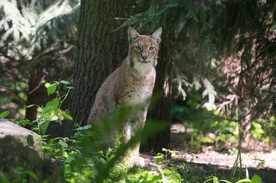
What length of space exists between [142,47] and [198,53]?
1.12 m

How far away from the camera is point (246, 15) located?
5445 mm

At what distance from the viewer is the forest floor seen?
20.9ft

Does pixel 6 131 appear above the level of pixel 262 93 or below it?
below

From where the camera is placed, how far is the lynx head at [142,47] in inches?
230

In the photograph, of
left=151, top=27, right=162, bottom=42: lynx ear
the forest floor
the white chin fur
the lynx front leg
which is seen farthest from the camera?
the forest floor

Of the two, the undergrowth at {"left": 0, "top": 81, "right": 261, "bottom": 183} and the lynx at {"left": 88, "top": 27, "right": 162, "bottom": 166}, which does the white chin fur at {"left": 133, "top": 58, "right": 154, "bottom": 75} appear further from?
the undergrowth at {"left": 0, "top": 81, "right": 261, "bottom": 183}

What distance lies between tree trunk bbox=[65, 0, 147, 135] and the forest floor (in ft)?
4.60

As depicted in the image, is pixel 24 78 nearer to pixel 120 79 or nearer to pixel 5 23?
pixel 5 23

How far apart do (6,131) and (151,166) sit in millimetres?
1979

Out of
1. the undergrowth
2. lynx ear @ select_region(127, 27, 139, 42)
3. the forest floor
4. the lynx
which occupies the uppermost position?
lynx ear @ select_region(127, 27, 139, 42)

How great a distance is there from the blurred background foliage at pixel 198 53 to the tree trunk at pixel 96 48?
1.15 feet

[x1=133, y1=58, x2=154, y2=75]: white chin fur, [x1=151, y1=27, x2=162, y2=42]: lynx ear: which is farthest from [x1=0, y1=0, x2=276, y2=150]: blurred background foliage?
[x1=133, y1=58, x2=154, y2=75]: white chin fur

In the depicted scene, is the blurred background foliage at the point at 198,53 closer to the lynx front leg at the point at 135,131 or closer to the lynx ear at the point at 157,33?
the lynx ear at the point at 157,33

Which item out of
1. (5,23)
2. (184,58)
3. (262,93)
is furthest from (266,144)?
(5,23)
